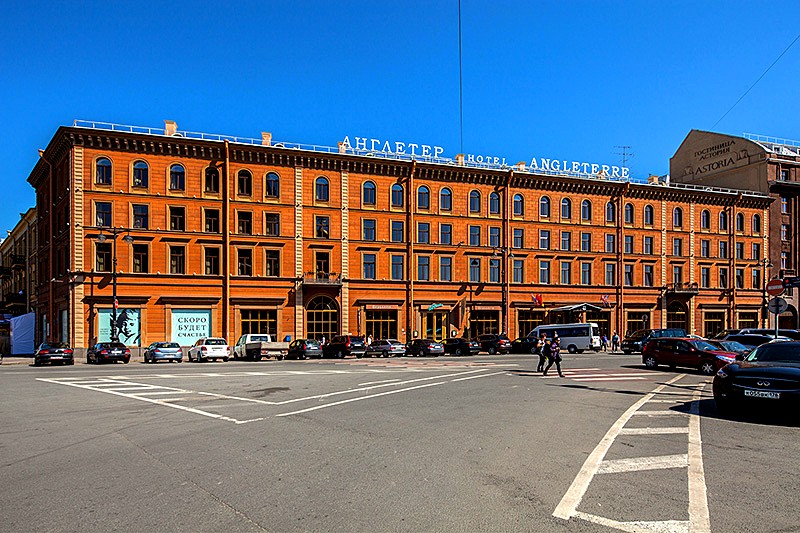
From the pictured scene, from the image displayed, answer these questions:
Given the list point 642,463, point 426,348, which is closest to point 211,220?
point 426,348

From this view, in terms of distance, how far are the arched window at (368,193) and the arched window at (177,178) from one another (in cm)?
1461

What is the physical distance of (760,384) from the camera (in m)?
12.7

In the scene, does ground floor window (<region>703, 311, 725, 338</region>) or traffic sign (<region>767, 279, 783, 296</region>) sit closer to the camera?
traffic sign (<region>767, 279, 783, 296</region>)

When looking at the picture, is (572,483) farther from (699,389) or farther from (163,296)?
(163,296)

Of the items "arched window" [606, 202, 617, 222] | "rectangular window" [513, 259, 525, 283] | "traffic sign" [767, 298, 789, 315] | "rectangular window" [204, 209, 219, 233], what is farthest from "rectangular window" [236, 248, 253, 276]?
"traffic sign" [767, 298, 789, 315]

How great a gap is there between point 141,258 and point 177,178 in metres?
6.70

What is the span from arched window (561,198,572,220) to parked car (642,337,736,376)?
3480cm

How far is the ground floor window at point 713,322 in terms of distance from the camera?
69.1 metres

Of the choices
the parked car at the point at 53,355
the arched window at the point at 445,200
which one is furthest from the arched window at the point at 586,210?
the parked car at the point at 53,355

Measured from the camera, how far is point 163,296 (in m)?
49.0

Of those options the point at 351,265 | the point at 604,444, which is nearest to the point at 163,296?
the point at 351,265

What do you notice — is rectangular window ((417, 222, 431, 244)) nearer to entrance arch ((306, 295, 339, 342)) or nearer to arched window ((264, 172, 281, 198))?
entrance arch ((306, 295, 339, 342))

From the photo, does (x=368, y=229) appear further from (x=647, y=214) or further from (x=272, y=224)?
(x=647, y=214)

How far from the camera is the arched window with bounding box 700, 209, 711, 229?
228ft
